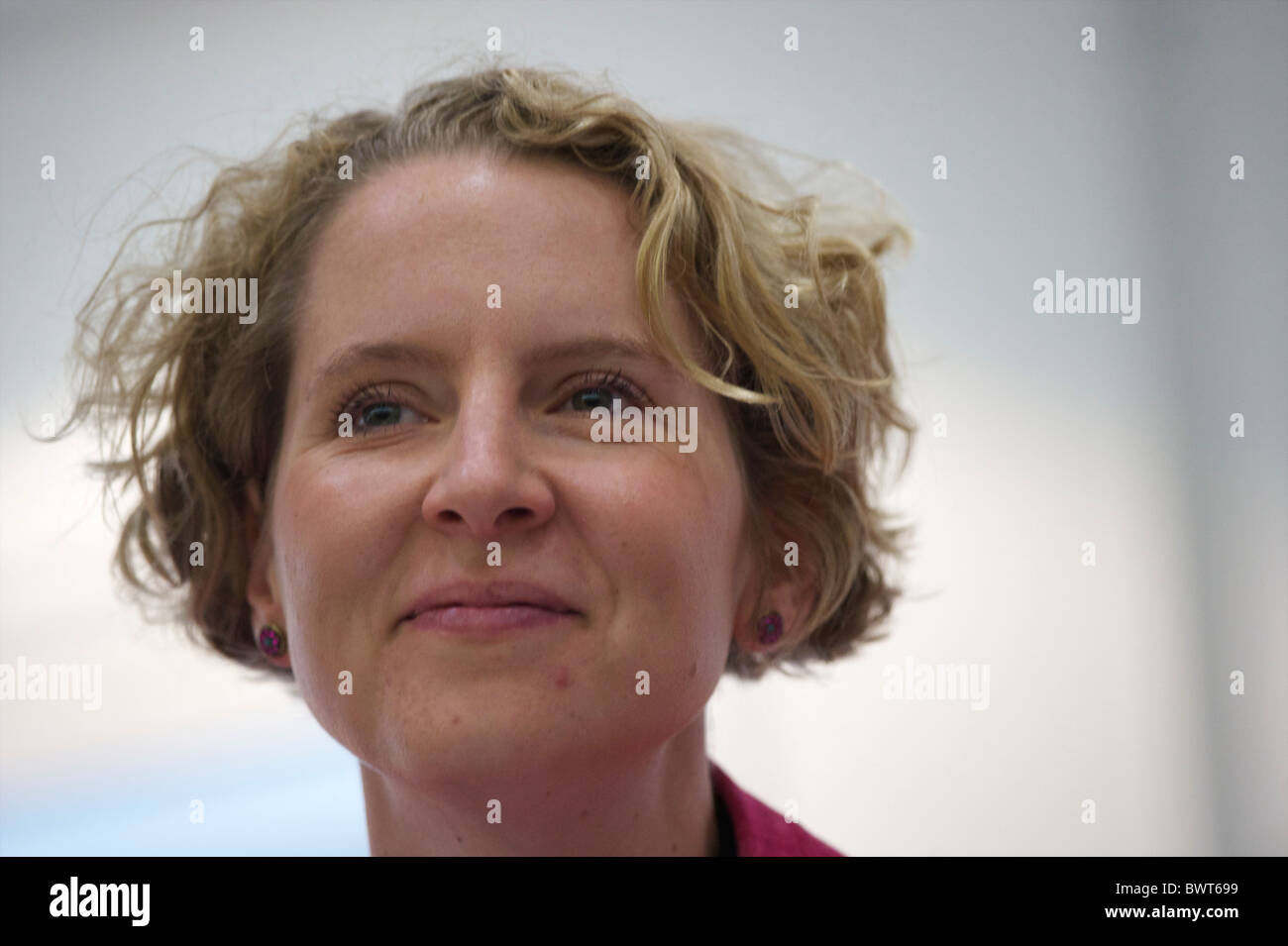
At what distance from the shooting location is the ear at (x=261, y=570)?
1.50 metres

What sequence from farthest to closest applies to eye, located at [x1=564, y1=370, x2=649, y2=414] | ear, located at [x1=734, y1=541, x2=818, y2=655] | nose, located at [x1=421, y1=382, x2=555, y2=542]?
ear, located at [x1=734, y1=541, x2=818, y2=655] < eye, located at [x1=564, y1=370, x2=649, y2=414] < nose, located at [x1=421, y1=382, x2=555, y2=542]

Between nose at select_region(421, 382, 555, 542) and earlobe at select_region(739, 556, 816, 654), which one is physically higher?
nose at select_region(421, 382, 555, 542)

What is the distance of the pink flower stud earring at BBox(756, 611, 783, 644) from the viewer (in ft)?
4.97

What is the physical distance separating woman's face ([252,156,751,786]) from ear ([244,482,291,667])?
0.49 feet

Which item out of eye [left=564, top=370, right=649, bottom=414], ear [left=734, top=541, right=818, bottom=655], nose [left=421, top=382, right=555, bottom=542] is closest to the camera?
nose [left=421, top=382, right=555, bottom=542]

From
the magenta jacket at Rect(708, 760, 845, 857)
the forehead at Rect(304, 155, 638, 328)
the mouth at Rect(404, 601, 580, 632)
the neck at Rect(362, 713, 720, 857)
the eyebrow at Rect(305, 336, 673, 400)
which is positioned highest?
the forehead at Rect(304, 155, 638, 328)

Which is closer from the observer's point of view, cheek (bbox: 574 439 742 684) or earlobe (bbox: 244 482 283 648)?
cheek (bbox: 574 439 742 684)

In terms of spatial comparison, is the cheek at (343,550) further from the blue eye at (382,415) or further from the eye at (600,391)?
the eye at (600,391)

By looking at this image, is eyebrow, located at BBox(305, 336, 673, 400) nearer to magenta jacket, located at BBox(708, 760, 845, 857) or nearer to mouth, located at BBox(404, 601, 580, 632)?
mouth, located at BBox(404, 601, 580, 632)

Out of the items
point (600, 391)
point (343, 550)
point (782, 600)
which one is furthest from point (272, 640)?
point (782, 600)

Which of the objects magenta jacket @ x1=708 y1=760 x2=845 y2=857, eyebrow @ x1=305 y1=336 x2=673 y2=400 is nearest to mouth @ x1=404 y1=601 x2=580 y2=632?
eyebrow @ x1=305 y1=336 x2=673 y2=400

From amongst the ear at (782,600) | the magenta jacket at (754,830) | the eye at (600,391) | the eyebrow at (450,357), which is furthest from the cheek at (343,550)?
the magenta jacket at (754,830)

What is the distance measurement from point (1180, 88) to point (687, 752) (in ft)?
4.80
